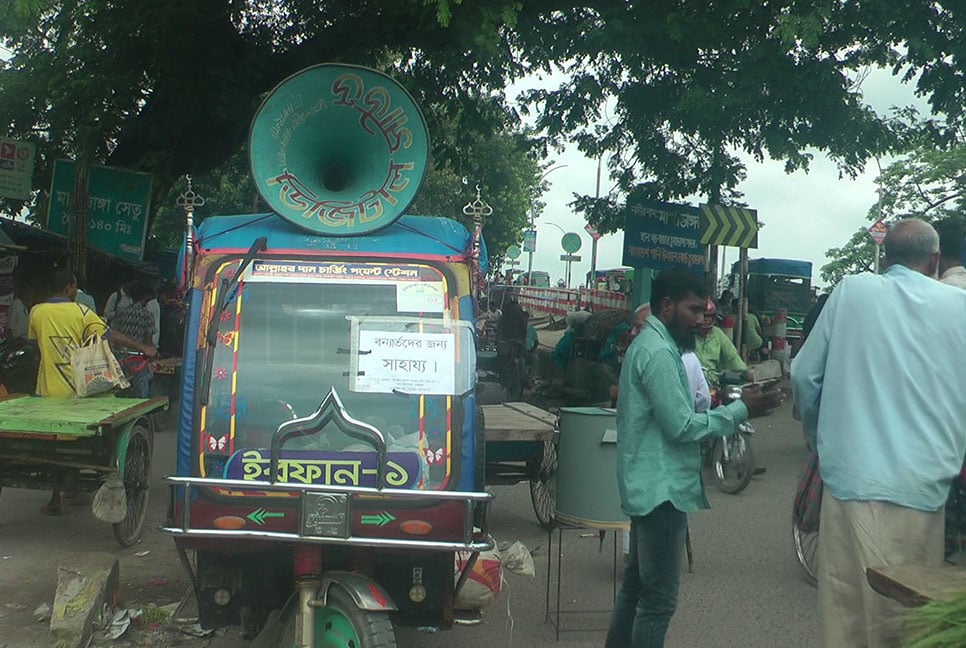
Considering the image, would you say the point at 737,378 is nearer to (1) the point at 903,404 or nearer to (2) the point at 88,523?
(1) the point at 903,404

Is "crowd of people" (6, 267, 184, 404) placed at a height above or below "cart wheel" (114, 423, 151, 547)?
above

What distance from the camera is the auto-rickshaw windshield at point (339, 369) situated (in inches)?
187

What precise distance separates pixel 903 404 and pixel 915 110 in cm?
1131

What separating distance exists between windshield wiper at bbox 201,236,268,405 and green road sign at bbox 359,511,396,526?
0.90 metres

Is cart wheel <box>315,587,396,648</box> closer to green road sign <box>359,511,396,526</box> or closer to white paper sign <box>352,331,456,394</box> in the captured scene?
green road sign <box>359,511,396,526</box>

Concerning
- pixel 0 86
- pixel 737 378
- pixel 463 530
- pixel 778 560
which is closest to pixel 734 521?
pixel 778 560

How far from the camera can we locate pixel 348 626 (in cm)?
430

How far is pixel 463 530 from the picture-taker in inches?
179

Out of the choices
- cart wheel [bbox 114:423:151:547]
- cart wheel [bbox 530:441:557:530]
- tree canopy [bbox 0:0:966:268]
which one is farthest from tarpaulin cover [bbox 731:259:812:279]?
cart wheel [bbox 114:423:151:547]

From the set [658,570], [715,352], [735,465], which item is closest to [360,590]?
[658,570]

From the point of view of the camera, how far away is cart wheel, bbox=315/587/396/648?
4230mm

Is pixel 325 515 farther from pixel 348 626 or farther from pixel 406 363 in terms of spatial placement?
pixel 406 363

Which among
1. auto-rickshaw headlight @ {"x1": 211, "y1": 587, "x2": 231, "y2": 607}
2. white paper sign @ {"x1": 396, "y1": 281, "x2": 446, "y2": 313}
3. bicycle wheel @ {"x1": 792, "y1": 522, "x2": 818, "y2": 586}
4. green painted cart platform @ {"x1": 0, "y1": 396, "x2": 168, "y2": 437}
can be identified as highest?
white paper sign @ {"x1": 396, "y1": 281, "x2": 446, "y2": 313}

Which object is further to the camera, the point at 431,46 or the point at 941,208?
the point at 941,208
